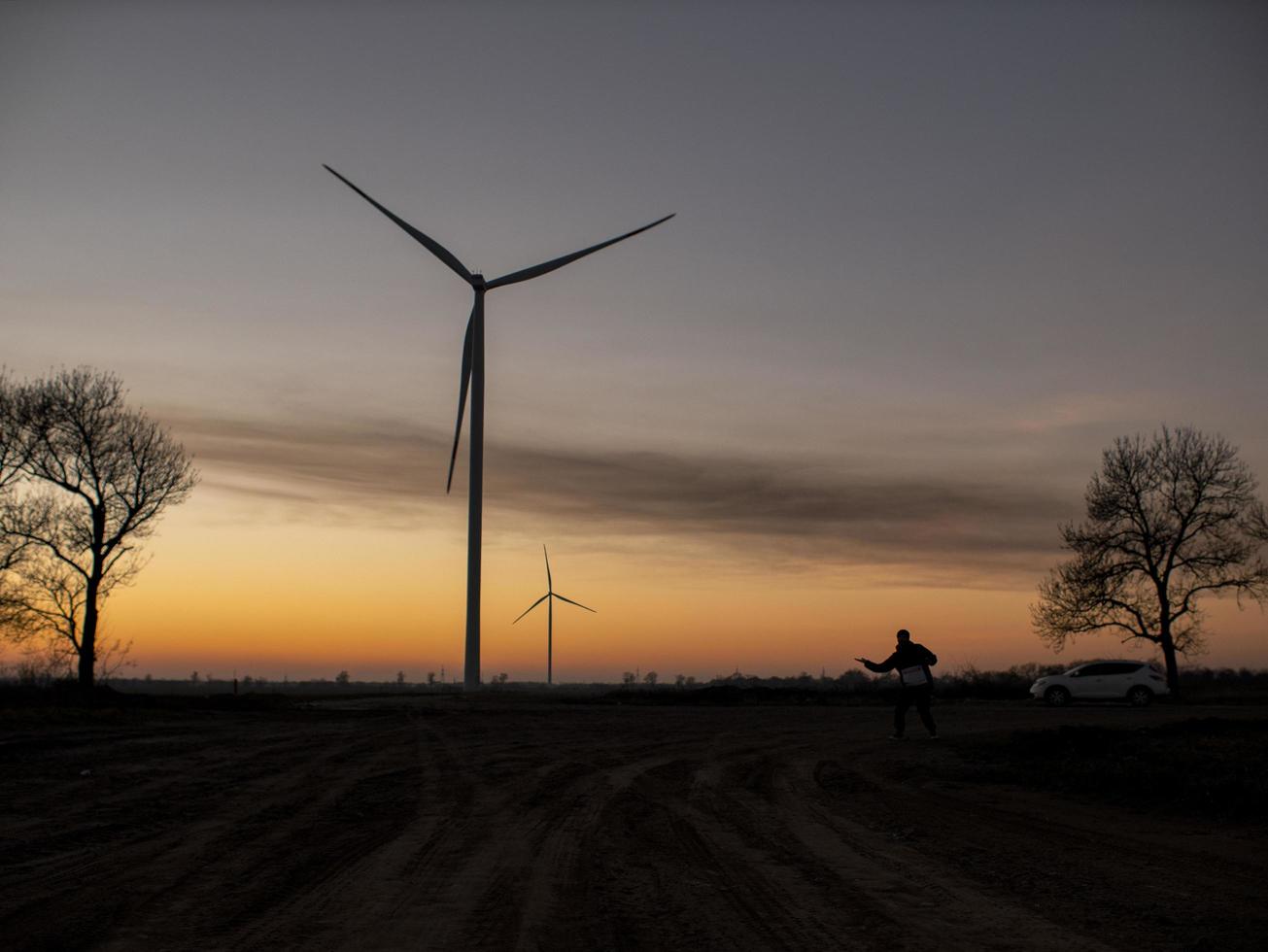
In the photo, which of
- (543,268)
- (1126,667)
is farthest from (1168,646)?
(543,268)

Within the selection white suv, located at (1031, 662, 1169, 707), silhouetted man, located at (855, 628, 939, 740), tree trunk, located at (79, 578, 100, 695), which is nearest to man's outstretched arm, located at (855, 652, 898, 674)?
silhouetted man, located at (855, 628, 939, 740)

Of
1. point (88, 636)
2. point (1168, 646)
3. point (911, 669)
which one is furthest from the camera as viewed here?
point (1168, 646)

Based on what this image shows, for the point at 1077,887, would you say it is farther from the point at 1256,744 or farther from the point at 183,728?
the point at 183,728

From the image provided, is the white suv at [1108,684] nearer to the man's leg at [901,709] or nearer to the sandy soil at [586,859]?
the man's leg at [901,709]

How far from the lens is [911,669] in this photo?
21109 millimetres

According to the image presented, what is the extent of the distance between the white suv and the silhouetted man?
23201mm

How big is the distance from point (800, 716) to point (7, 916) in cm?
2837

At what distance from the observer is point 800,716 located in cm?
3328

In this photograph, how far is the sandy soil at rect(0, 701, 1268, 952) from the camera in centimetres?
673

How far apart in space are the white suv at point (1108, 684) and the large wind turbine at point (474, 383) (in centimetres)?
2338

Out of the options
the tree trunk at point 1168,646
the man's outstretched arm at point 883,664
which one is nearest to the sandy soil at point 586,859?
the man's outstretched arm at point 883,664

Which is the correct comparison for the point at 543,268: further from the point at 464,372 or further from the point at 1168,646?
the point at 1168,646

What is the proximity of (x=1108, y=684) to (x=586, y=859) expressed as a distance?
1482 inches

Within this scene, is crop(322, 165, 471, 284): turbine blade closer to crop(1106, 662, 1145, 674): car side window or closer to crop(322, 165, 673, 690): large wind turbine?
crop(322, 165, 673, 690): large wind turbine
